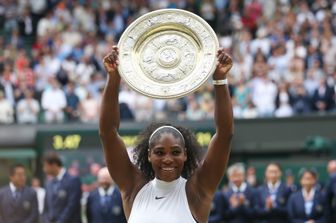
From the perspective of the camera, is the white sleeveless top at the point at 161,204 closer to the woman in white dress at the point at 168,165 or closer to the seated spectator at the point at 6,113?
the woman in white dress at the point at 168,165

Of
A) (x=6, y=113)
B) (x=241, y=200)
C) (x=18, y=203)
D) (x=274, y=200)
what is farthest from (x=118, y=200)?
(x=6, y=113)

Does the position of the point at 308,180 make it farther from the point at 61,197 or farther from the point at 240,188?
the point at 61,197

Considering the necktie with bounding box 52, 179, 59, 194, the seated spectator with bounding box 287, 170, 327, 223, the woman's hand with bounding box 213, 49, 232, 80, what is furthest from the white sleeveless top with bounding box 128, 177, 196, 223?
the seated spectator with bounding box 287, 170, 327, 223

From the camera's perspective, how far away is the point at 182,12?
681 cm

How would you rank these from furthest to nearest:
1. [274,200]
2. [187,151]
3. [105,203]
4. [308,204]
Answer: [274,200] < [308,204] < [105,203] < [187,151]

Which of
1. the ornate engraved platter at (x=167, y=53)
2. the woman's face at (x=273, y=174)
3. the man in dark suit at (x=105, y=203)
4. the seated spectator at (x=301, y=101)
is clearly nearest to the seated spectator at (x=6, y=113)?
the seated spectator at (x=301, y=101)

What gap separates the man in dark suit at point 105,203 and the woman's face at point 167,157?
7225 millimetres

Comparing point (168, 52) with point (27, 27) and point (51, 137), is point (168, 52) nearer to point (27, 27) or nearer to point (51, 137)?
point (51, 137)

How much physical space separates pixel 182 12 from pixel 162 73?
0.37m

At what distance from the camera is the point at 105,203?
14.1 metres

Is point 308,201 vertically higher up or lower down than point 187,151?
lower down

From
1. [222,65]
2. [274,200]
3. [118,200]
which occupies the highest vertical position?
[222,65]

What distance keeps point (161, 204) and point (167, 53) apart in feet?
2.97

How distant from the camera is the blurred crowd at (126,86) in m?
19.7
